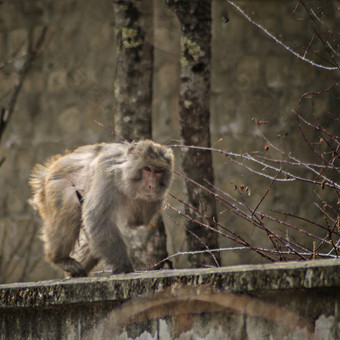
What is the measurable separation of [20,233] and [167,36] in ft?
9.59

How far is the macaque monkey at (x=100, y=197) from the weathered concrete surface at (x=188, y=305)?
3.89ft

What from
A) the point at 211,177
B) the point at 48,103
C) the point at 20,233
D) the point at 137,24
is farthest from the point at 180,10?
the point at 20,233

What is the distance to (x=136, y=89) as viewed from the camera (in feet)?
21.1

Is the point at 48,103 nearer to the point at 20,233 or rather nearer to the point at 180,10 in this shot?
the point at 20,233

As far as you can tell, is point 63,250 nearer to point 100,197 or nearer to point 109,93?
point 100,197

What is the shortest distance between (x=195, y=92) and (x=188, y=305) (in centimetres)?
333

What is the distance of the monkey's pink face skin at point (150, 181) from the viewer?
4.88m

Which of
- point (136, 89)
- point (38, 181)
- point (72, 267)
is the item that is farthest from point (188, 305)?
point (136, 89)

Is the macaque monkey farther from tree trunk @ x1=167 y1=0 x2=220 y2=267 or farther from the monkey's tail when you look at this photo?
tree trunk @ x1=167 y1=0 x2=220 y2=267

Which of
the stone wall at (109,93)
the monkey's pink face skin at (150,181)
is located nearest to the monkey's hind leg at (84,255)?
the monkey's pink face skin at (150,181)

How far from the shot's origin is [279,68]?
8484mm

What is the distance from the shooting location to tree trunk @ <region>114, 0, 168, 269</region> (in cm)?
635

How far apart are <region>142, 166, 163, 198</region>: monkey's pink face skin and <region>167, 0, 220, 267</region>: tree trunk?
4.11 ft

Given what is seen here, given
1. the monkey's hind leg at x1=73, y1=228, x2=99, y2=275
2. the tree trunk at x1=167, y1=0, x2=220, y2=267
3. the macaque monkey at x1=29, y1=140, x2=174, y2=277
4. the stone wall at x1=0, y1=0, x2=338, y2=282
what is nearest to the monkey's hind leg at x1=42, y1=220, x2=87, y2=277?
the macaque monkey at x1=29, y1=140, x2=174, y2=277
